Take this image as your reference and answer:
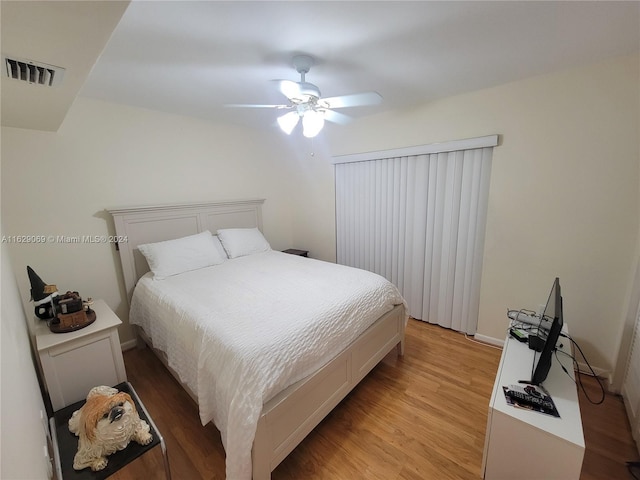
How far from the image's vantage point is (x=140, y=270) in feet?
8.19

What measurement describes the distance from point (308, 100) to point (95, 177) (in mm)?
1957

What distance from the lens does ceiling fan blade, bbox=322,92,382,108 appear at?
1.56 m

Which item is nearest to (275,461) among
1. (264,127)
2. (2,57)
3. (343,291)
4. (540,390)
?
(343,291)

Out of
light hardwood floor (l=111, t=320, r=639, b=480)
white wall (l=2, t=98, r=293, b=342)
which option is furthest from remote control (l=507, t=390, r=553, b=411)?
white wall (l=2, t=98, r=293, b=342)

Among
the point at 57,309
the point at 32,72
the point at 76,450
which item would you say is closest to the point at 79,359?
the point at 57,309

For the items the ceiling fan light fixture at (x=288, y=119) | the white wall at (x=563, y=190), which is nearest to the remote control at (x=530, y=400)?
the white wall at (x=563, y=190)

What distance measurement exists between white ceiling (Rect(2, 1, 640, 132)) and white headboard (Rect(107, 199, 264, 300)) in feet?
3.24

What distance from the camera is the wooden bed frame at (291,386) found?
1.27 m

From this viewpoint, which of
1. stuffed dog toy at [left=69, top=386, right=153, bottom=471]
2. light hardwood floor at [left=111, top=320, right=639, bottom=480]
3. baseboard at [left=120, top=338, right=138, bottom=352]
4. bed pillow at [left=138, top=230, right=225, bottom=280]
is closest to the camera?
stuffed dog toy at [left=69, top=386, right=153, bottom=471]

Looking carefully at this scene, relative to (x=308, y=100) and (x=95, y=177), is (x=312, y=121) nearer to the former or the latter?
(x=308, y=100)

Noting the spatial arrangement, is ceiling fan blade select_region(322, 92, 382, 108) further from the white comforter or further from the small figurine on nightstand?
the small figurine on nightstand

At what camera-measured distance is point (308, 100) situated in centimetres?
166

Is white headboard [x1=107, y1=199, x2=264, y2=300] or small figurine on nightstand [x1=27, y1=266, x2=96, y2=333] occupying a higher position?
white headboard [x1=107, y1=199, x2=264, y2=300]

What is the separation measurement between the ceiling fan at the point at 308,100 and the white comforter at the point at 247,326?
1172mm
